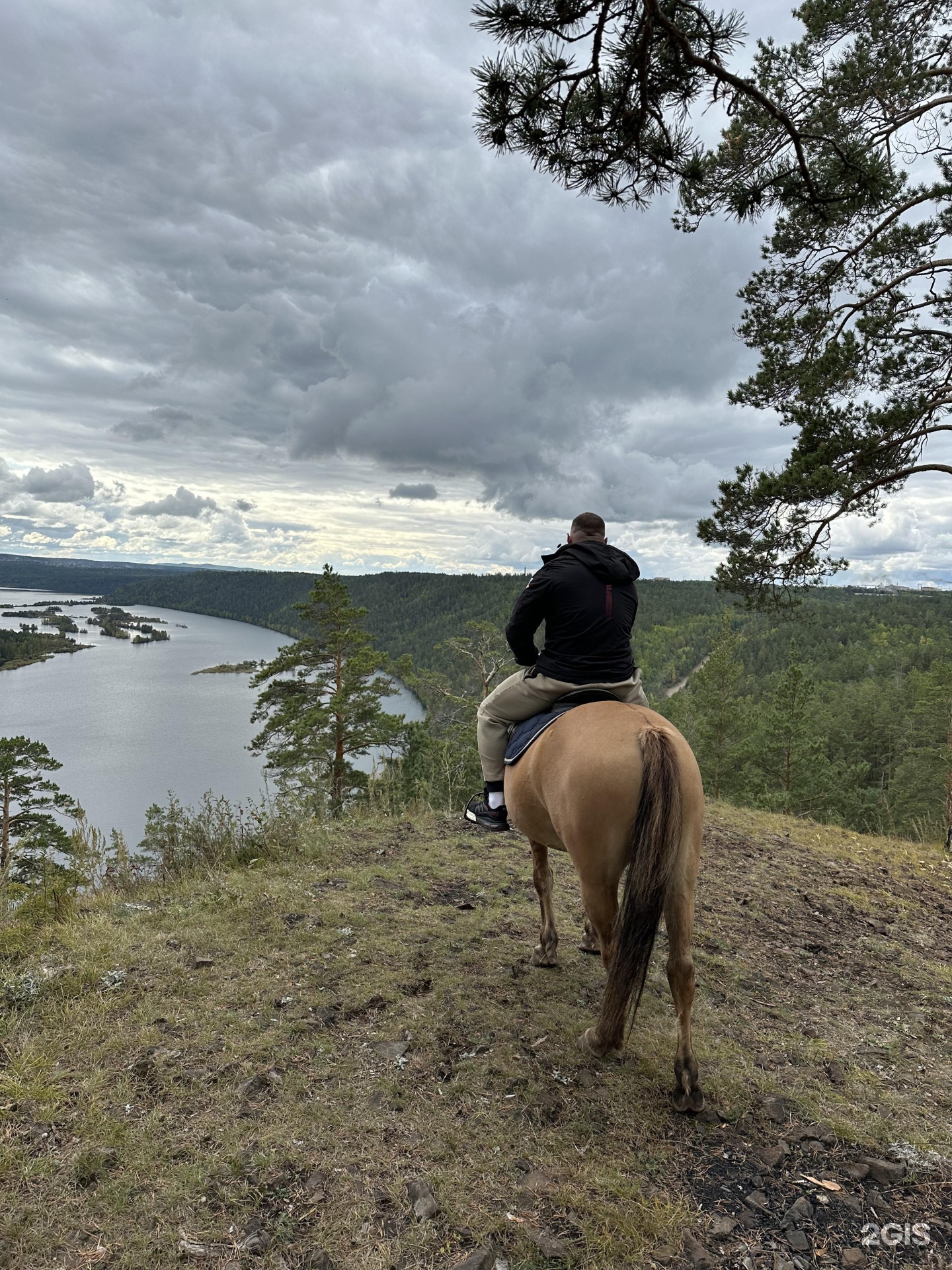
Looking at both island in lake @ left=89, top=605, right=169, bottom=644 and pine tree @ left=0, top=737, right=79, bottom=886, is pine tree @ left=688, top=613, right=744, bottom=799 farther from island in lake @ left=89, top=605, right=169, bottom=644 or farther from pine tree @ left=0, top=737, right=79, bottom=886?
island in lake @ left=89, top=605, right=169, bottom=644

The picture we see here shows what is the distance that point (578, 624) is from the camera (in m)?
3.24

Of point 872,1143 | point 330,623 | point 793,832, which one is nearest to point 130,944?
point 872,1143

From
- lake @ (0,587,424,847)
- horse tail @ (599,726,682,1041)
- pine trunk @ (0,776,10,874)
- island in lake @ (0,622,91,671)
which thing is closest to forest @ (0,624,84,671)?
island in lake @ (0,622,91,671)

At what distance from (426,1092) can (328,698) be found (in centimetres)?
1700

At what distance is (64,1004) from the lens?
9.80ft

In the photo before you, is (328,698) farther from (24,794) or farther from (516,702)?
(516,702)

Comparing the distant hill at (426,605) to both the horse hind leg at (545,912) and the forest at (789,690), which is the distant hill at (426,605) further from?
the horse hind leg at (545,912)

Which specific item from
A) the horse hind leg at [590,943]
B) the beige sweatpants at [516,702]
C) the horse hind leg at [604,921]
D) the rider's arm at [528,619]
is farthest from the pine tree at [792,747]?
the horse hind leg at [604,921]

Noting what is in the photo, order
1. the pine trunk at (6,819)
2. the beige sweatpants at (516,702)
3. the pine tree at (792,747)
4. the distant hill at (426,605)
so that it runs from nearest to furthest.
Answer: the beige sweatpants at (516,702)
the pine trunk at (6,819)
the pine tree at (792,747)
the distant hill at (426,605)

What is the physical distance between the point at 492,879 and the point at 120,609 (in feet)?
614

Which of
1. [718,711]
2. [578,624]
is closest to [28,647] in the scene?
[718,711]

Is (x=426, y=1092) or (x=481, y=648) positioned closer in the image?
(x=426, y=1092)

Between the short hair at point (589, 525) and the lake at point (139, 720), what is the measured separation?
19.2m

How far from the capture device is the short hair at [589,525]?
351cm
